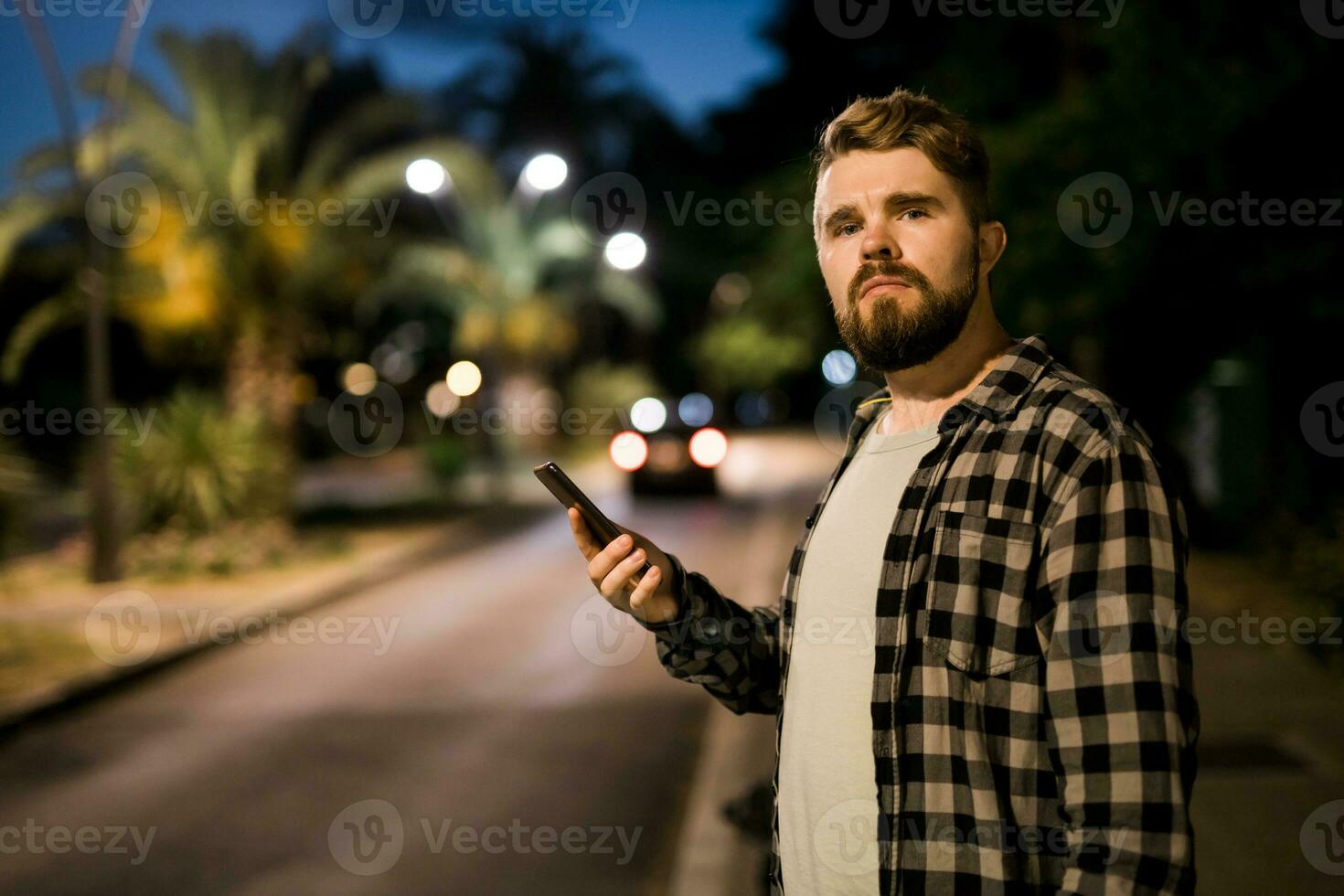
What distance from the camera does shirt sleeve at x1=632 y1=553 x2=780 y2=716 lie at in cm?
194

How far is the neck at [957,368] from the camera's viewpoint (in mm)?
1738

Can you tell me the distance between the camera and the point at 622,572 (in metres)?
1.82

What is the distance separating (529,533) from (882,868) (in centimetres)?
1485

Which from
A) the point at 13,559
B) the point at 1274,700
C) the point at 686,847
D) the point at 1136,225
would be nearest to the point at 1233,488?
the point at 1136,225

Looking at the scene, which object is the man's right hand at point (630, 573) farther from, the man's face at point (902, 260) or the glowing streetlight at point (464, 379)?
the glowing streetlight at point (464, 379)

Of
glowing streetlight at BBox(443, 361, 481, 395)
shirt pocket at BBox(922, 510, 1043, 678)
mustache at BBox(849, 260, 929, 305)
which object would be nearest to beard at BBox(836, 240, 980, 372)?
mustache at BBox(849, 260, 929, 305)

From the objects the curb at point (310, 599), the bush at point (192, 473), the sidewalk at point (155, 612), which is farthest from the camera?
the bush at point (192, 473)

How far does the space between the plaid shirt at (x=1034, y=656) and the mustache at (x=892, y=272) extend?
187 millimetres

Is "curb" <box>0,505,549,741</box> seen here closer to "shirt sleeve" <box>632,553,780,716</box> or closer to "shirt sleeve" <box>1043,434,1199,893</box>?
"shirt sleeve" <box>632,553,780,716</box>

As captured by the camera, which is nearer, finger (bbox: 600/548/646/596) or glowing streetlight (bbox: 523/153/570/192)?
finger (bbox: 600/548/646/596)

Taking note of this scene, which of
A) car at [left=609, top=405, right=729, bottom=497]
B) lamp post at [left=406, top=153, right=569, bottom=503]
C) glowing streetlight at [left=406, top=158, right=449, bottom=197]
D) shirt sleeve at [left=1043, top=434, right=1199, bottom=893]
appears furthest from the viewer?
car at [left=609, top=405, right=729, bottom=497]

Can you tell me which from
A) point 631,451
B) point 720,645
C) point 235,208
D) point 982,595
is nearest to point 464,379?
point 631,451

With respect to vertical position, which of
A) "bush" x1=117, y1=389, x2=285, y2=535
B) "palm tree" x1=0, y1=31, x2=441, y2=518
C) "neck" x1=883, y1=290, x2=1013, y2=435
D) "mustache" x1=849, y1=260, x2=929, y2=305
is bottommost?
"bush" x1=117, y1=389, x2=285, y2=535

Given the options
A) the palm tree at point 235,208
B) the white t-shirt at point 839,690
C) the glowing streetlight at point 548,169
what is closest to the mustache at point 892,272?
the white t-shirt at point 839,690
